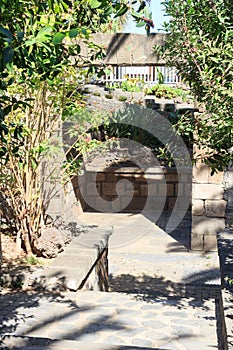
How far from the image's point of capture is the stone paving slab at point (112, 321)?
3137 mm

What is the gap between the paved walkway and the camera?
3.07 meters

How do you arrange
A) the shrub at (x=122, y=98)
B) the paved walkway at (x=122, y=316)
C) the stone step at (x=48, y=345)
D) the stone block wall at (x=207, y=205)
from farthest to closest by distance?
1. the shrub at (x=122, y=98)
2. the stone block wall at (x=207, y=205)
3. the paved walkway at (x=122, y=316)
4. the stone step at (x=48, y=345)

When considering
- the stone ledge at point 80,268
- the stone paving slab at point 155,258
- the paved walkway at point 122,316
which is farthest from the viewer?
the stone paving slab at point 155,258

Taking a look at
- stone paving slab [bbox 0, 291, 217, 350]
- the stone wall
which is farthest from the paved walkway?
the stone wall

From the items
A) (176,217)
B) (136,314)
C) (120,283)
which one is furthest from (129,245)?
(136,314)

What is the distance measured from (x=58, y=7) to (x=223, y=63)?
127 cm

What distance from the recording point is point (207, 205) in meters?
6.34

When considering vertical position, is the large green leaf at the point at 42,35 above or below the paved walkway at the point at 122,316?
above

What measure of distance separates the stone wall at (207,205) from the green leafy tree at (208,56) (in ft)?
11.2

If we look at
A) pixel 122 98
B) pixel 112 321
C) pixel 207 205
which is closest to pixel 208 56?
pixel 112 321

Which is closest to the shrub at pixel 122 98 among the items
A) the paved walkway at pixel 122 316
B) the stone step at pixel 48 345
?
the paved walkway at pixel 122 316

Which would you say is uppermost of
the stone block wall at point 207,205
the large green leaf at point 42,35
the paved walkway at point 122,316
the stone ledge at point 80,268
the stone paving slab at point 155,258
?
the large green leaf at point 42,35

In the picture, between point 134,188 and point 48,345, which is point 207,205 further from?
point 48,345

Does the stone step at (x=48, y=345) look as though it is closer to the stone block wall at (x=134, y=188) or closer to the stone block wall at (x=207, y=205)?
the stone block wall at (x=207, y=205)
